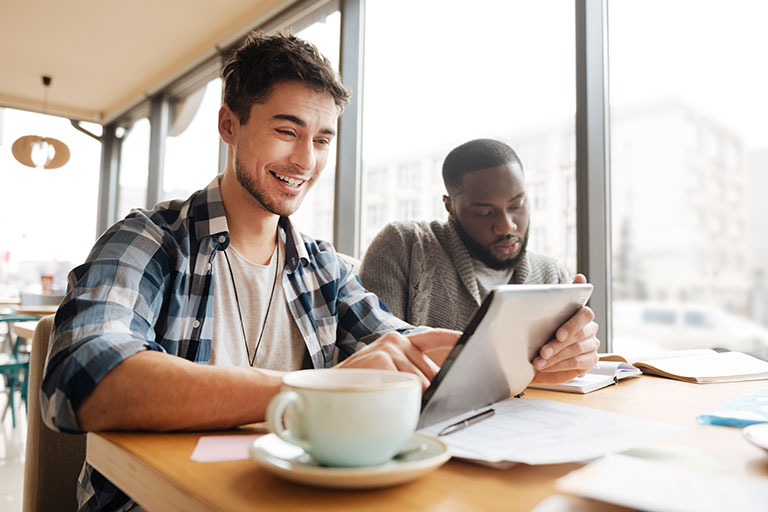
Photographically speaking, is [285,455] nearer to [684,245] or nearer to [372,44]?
[684,245]

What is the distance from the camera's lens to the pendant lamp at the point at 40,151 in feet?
15.9

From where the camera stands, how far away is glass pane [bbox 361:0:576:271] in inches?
77.4

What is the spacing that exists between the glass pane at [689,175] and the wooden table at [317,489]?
112 centimetres

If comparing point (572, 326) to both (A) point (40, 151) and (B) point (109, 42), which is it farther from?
(A) point (40, 151)

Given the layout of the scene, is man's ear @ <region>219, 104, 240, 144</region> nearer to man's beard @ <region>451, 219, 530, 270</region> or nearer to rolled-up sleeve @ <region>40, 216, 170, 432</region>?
rolled-up sleeve @ <region>40, 216, 170, 432</region>

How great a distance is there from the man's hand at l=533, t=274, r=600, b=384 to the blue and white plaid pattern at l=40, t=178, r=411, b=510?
36cm

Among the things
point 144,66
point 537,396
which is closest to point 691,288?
point 537,396

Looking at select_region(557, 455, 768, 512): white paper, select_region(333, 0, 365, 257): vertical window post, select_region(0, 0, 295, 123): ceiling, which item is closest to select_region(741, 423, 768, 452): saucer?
select_region(557, 455, 768, 512): white paper

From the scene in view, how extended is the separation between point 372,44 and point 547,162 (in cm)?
142

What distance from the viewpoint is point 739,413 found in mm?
674

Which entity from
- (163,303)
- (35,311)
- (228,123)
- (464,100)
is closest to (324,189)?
(464,100)

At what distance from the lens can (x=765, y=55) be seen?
1.56m

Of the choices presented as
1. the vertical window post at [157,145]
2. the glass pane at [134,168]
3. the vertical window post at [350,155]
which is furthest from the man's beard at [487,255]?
the glass pane at [134,168]

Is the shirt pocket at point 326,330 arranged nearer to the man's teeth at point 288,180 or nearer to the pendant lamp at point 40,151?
the man's teeth at point 288,180
